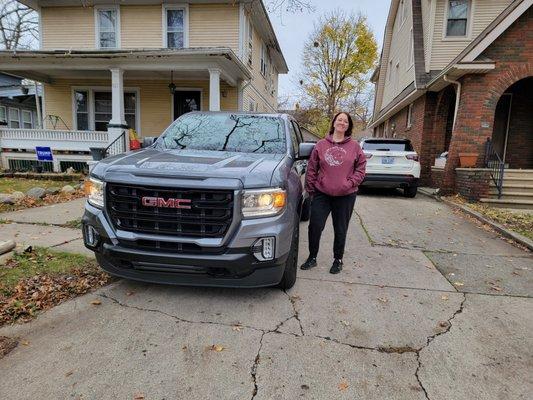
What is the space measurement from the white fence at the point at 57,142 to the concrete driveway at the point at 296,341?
10783mm

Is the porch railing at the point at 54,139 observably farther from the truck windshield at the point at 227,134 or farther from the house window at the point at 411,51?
the house window at the point at 411,51

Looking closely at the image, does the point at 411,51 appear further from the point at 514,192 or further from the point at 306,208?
→ the point at 306,208

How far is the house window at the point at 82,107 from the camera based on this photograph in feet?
51.4

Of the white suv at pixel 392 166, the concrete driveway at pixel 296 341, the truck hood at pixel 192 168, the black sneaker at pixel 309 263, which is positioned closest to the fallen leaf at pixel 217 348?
the concrete driveway at pixel 296 341

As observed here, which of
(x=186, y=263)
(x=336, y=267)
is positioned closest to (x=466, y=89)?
(x=336, y=267)

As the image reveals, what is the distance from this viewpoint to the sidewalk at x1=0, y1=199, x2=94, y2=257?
16.3 ft

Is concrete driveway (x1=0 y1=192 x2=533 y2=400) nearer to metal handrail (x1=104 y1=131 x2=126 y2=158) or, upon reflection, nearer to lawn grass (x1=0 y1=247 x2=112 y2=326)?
lawn grass (x1=0 y1=247 x2=112 y2=326)

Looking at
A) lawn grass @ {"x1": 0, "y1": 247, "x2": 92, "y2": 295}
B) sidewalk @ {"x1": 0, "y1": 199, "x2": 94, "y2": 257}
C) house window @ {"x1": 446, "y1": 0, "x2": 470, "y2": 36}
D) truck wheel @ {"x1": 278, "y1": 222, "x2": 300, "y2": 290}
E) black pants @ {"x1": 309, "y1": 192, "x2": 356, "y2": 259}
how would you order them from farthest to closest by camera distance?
house window @ {"x1": 446, "y1": 0, "x2": 470, "y2": 36} < sidewalk @ {"x1": 0, "y1": 199, "x2": 94, "y2": 257} < black pants @ {"x1": 309, "y1": 192, "x2": 356, "y2": 259} < lawn grass @ {"x1": 0, "y1": 247, "x2": 92, "y2": 295} < truck wheel @ {"x1": 278, "y1": 222, "x2": 300, "y2": 290}

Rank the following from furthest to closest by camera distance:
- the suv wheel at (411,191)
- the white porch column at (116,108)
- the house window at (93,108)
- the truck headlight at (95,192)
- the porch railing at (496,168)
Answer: the house window at (93,108), the white porch column at (116,108), the suv wheel at (411,191), the porch railing at (496,168), the truck headlight at (95,192)

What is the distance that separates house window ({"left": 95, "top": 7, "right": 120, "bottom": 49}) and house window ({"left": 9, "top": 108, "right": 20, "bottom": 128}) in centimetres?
1105

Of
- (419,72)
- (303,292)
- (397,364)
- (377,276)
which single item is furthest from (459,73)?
(397,364)

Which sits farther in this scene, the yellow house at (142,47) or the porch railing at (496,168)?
the yellow house at (142,47)

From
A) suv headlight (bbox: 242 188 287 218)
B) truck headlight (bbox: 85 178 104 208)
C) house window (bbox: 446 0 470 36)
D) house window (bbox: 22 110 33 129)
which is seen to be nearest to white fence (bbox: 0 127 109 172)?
truck headlight (bbox: 85 178 104 208)

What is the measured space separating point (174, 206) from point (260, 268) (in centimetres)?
90
